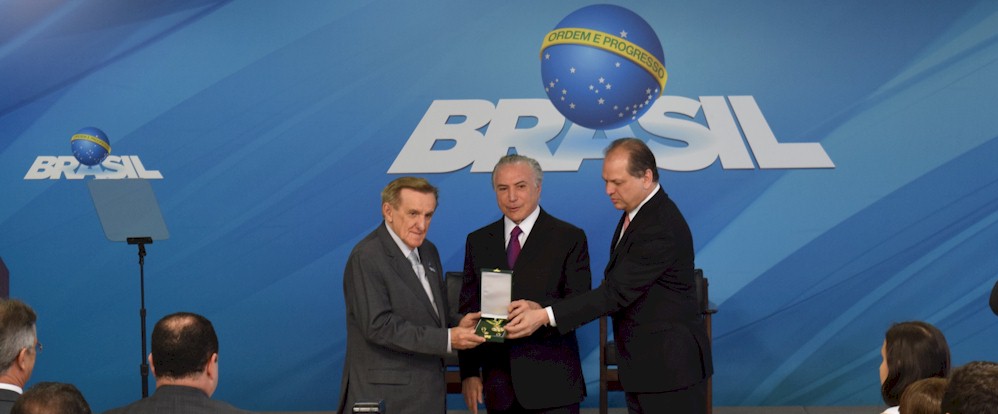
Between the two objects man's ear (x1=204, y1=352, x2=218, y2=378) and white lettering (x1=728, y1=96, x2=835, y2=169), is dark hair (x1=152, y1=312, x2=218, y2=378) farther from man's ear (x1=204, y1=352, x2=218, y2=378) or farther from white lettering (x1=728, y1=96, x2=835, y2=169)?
white lettering (x1=728, y1=96, x2=835, y2=169)

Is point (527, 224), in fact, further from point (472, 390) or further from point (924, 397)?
point (924, 397)

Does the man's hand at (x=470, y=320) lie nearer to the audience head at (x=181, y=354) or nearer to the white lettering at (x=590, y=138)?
the audience head at (x=181, y=354)

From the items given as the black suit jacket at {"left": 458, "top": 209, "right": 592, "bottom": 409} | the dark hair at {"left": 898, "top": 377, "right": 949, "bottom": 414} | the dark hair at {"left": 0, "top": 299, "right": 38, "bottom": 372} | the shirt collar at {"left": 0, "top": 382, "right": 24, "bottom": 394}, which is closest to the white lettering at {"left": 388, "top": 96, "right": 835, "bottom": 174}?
the black suit jacket at {"left": 458, "top": 209, "right": 592, "bottom": 409}

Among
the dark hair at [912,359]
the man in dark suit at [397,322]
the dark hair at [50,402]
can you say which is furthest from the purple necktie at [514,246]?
the dark hair at [50,402]

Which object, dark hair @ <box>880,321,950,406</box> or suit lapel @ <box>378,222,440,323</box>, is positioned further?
suit lapel @ <box>378,222,440,323</box>

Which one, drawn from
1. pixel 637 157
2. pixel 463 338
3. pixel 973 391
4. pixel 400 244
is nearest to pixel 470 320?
pixel 463 338

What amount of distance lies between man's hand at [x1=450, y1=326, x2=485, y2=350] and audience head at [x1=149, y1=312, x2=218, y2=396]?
4.30 feet

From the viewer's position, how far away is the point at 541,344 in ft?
13.1

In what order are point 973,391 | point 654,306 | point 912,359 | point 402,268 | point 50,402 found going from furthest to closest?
1. point 654,306
2. point 402,268
3. point 912,359
4. point 50,402
5. point 973,391

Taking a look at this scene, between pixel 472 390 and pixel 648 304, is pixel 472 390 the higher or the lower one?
the lower one

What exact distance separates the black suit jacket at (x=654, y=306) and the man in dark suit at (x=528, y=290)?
0.50ft

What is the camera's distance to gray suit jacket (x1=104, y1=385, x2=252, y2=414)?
2.49 m

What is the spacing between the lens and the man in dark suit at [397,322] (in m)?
3.67

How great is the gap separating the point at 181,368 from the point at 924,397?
5.98 ft
